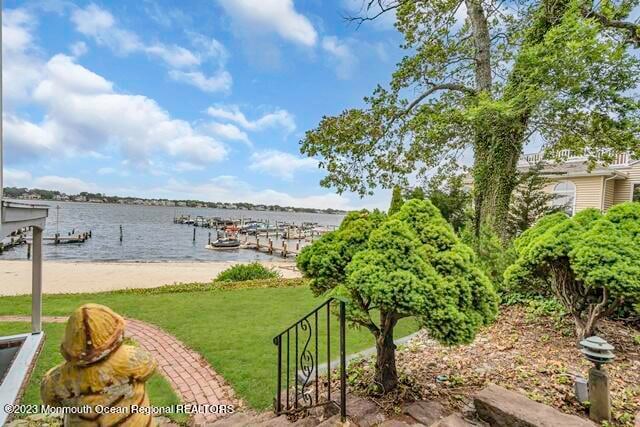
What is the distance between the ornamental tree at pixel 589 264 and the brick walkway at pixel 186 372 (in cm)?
429

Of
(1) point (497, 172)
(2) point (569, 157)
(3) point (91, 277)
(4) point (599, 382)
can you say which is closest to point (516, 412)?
(4) point (599, 382)

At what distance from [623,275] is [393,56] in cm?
835

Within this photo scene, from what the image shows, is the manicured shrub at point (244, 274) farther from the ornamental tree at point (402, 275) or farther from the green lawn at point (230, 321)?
the ornamental tree at point (402, 275)

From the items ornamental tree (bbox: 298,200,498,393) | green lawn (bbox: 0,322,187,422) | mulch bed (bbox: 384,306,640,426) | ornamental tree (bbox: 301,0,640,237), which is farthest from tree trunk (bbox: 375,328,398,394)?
ornamental tree (bbox: 301,0,640,237)

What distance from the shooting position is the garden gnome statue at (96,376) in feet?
4.46

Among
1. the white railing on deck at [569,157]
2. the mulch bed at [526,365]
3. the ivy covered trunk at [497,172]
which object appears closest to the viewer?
the mulch bed at [526,365]

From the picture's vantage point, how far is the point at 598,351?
107 inches

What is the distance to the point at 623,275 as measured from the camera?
3.49m

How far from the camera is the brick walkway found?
400cm

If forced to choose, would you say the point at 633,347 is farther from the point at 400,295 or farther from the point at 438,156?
the point at 438,156

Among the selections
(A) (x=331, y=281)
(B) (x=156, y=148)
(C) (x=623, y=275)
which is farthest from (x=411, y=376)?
(B) (x=156, y=148)

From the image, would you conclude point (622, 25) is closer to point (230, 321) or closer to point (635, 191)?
point (635, 191)

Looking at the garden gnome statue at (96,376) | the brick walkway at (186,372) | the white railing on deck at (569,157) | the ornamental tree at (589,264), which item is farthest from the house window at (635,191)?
the garden gnome statue at (96,376)

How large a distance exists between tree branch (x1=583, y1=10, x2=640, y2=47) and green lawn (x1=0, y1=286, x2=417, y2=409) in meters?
7.39
